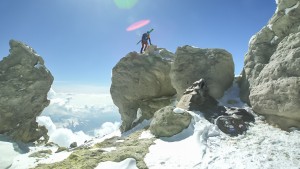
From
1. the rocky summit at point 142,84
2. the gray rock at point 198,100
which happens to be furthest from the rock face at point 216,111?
the rocky summit at point 142,84

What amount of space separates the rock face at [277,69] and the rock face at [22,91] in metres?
32.6

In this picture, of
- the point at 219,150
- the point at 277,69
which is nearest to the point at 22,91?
the point at 219,150

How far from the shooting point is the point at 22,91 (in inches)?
1585

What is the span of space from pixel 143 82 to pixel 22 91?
19.7 metres

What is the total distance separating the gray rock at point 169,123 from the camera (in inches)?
830

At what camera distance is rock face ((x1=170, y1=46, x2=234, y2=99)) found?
30.0 metres

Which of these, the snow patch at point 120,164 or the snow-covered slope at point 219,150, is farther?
the snow patch at point 120,164

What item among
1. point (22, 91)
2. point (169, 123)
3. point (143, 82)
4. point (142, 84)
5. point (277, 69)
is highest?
point (143, 82)

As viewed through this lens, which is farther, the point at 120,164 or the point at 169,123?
the point at 169,123

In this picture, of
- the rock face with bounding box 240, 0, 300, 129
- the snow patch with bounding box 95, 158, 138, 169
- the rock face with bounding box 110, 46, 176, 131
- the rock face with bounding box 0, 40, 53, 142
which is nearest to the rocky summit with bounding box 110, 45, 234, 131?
the rock face with bounding box 110, 46, 176, 131

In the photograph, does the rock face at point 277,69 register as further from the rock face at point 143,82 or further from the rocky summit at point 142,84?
the rock face at point 143,82

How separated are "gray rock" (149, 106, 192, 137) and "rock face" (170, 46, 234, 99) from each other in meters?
8.49

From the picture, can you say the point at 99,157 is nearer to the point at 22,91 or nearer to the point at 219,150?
the point at 219,150

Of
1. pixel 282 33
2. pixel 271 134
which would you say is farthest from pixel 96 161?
pixel 282 33
